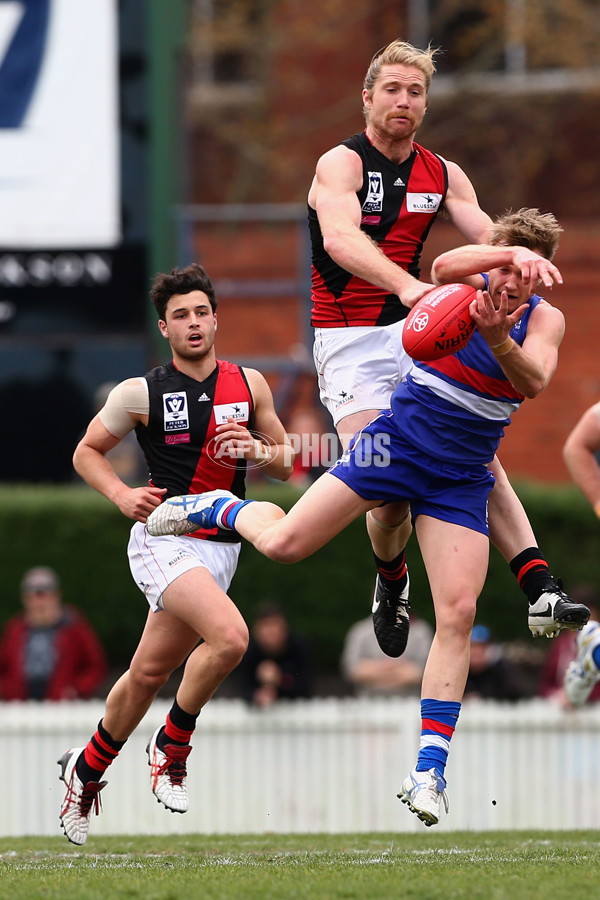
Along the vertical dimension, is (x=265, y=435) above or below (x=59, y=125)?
below

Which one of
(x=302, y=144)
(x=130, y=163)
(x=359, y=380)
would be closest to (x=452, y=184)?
(x=359, y=380)

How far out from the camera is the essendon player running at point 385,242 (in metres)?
7.27

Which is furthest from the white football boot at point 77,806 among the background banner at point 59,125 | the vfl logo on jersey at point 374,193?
the background banner at point 59,125

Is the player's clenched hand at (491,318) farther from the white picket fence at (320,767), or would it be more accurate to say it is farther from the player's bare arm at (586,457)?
the white picket fence at (320,767)

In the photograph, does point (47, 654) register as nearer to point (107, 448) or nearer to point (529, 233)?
point (107, 448)

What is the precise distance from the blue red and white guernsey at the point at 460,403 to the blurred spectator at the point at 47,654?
588 cm

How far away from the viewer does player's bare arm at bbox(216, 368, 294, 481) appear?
7.52 m

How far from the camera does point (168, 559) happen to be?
7512mm

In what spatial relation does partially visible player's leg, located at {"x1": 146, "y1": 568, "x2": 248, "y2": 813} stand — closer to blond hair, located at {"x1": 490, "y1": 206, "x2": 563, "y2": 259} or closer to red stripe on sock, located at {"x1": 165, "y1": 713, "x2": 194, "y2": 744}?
red stripe on sock, located at {"x1": 165, "y1": 713, "x2": 194, "y2": 744}

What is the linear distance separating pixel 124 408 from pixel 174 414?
254 millimetres

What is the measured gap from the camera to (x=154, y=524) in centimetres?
741

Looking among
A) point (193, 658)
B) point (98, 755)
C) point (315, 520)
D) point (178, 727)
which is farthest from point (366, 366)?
point (98, 755)

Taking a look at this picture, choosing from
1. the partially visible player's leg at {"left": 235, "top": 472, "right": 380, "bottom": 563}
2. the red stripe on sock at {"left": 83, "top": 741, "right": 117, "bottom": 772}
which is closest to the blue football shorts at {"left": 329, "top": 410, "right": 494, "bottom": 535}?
the partially visible player's leg at {"left": 235, "top": 472, "right": 380, "bottom": 563}

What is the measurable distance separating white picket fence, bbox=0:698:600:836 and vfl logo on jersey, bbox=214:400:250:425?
4501 millimetres
